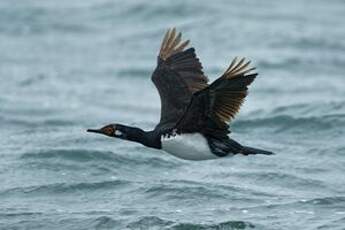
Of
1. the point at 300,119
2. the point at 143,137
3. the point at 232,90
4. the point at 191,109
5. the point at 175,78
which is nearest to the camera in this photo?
the point at 232,90

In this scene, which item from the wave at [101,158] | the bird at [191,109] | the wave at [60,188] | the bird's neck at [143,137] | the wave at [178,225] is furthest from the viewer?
the wave at [101,158]

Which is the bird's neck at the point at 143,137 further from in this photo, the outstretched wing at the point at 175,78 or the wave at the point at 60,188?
the wave at the point at 60,188

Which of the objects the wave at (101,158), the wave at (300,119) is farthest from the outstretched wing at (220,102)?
the wave at (300,119)

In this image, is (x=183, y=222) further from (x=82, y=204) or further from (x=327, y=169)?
(x=327, y=169)

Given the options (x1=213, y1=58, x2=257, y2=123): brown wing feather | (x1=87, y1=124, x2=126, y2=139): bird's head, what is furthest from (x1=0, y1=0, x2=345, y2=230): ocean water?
(x1=213, y1=58, x2=257, y2=123): brown wing feather

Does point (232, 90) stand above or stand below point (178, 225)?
above

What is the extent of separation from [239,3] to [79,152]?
1265 centimetres

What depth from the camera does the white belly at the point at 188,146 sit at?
1472 cm

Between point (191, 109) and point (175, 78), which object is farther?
point (175, 78)

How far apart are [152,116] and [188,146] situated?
730 centimetres

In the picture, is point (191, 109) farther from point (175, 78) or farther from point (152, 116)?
point (152, 116)

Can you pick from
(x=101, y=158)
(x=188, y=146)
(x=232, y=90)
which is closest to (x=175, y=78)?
(x=188, y=146)

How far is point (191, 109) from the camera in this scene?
14.4 meters

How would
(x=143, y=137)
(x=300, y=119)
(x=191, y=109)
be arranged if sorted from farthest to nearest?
(x=300, y=119), (x=143, y=137), (x=191, y=109)
